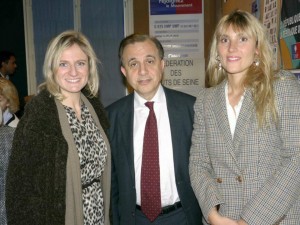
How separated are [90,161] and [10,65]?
4.70 m

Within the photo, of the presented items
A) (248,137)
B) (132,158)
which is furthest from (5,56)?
(248,137)

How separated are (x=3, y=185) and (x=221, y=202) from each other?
1133mm

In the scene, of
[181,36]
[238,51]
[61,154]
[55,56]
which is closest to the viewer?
[238,51]


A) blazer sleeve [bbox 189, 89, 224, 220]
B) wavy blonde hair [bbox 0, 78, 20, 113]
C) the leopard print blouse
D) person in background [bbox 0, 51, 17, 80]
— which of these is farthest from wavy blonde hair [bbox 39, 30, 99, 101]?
person in background [bbox 0, 51, 17, 80]

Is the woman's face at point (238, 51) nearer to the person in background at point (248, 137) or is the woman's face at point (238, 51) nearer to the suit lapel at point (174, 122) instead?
the person in background at point (248, 137)

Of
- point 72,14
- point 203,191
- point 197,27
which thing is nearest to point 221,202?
point 203,191

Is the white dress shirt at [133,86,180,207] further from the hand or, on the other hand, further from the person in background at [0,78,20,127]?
the person in background at [0,78,20,127]

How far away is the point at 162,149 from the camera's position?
7.25 ft

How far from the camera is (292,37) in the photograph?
212 centimetres

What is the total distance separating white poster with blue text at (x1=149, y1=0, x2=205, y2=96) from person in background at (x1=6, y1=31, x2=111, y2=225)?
3.71 meters

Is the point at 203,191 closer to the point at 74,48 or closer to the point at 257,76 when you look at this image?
the point at 257,76

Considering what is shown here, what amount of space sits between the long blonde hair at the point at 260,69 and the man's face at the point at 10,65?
5.05 m

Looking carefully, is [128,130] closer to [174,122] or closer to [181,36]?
[174,122]

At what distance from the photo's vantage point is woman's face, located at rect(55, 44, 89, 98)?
2.01 meters
